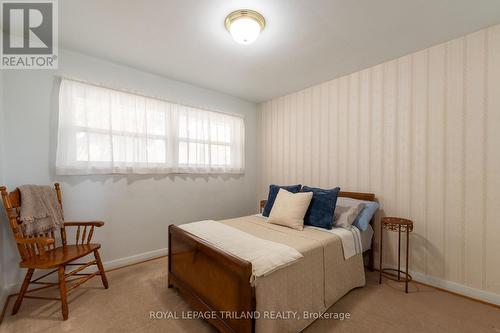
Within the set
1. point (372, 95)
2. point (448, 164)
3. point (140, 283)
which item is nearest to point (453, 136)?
point (448, 164)

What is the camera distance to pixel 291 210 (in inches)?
95.3

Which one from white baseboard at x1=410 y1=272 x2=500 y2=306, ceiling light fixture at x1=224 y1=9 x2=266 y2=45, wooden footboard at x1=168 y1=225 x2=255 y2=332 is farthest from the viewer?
white baseboard at x1=410 y1=272 x2=500 y2=306

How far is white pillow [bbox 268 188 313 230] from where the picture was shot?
2361 millimetres

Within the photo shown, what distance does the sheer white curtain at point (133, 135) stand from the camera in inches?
94.9

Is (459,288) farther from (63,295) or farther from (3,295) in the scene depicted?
(3,295)

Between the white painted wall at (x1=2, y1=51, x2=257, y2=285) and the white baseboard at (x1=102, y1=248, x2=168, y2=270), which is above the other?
the white painted wall at (x1=2, y1=51, x2=257, y2=285)

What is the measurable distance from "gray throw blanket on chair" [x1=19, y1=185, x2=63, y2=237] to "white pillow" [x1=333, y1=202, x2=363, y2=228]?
2861 mm

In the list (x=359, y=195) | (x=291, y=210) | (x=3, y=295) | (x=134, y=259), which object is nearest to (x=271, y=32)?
(x=291, y=210)

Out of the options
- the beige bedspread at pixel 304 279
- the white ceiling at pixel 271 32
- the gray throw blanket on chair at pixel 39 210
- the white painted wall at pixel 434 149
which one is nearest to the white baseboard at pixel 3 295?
the gray throw blanket on chair at pixel 39 210

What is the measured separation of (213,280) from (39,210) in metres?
1.75

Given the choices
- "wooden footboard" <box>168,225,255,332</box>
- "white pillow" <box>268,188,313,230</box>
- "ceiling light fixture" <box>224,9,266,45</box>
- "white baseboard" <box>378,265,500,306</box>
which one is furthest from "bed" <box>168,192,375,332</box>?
"ceiling light fixture" <box>224,9,266,45</box>

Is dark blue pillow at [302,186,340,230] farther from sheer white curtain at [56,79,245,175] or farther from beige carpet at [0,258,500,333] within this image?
sheer white curtain at [56,79,245,175]

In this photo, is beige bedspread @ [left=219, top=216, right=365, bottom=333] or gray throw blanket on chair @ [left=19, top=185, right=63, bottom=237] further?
gray throw blanket on chair @ [left=19, top=185, right=63, bottom=237]

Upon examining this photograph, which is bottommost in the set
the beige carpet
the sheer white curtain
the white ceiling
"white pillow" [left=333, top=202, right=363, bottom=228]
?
the beige carpet
